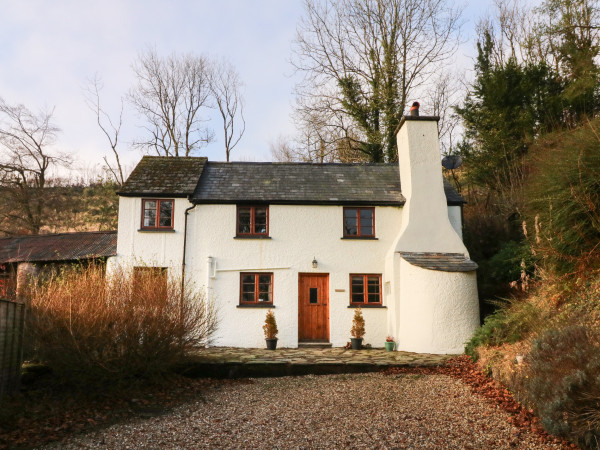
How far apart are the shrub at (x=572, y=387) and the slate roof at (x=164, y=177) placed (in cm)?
1140

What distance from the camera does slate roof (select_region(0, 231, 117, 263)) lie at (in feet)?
50.3

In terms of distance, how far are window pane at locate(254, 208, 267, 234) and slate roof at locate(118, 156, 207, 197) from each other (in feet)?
7.32

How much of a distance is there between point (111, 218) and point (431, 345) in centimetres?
2163

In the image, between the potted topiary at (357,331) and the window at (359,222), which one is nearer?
the potted topiary at (357,331)

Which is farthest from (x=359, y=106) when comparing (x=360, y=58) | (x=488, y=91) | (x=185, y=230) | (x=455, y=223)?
(x=185, y=230)

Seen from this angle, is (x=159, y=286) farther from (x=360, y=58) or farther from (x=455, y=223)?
(x=360, y=58)

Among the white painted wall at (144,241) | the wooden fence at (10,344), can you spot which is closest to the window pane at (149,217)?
the white painted wall at (144,241)

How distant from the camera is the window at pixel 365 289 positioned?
47.4 ft

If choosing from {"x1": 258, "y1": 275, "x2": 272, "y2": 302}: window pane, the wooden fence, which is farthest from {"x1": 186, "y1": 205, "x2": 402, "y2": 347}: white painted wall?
the wooden fence

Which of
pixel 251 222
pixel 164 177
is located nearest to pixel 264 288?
pixel 251 222

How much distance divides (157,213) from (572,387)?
1238 cm

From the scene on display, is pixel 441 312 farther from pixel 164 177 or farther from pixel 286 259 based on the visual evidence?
pixel 164 177

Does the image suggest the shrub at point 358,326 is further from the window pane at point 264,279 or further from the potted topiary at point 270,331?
the window pane at point 264,279

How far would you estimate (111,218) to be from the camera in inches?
1075
